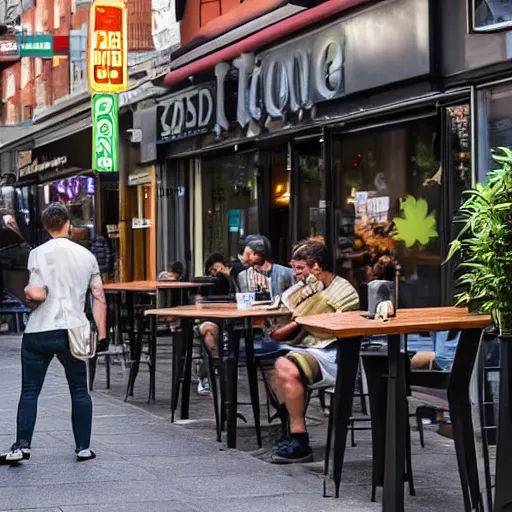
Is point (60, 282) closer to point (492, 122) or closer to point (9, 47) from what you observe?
point (492, 122)

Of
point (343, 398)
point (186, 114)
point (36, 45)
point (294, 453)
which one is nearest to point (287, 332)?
point (294, 453)

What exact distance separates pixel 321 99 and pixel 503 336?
8.28m

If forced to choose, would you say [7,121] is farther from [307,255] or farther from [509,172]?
[509,172]

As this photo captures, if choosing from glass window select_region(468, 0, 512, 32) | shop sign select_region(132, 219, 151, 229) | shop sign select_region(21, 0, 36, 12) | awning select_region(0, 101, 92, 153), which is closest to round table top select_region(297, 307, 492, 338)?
glass window select_region(468, 0, 512, 32)

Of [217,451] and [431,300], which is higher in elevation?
[431,300]

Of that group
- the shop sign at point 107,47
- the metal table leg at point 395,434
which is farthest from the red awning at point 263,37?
the metal table leg at point 395,434

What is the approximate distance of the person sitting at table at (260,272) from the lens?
37.0ft

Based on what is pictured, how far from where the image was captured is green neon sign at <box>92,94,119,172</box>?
2088 cm

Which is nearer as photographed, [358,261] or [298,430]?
[298,430]

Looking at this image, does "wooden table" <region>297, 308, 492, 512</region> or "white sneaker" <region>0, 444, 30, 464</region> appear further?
"white sneaker" <region>0, 444, 30, 464</region>

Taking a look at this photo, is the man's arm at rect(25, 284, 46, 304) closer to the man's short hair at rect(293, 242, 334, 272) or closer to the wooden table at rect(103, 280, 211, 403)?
the man's short hair at rect(293, 242, 334, 272)

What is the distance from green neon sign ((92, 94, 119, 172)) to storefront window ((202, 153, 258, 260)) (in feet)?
8.66

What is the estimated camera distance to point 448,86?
1162 centimetres

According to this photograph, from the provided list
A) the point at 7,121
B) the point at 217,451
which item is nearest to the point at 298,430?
the point at 217,451
